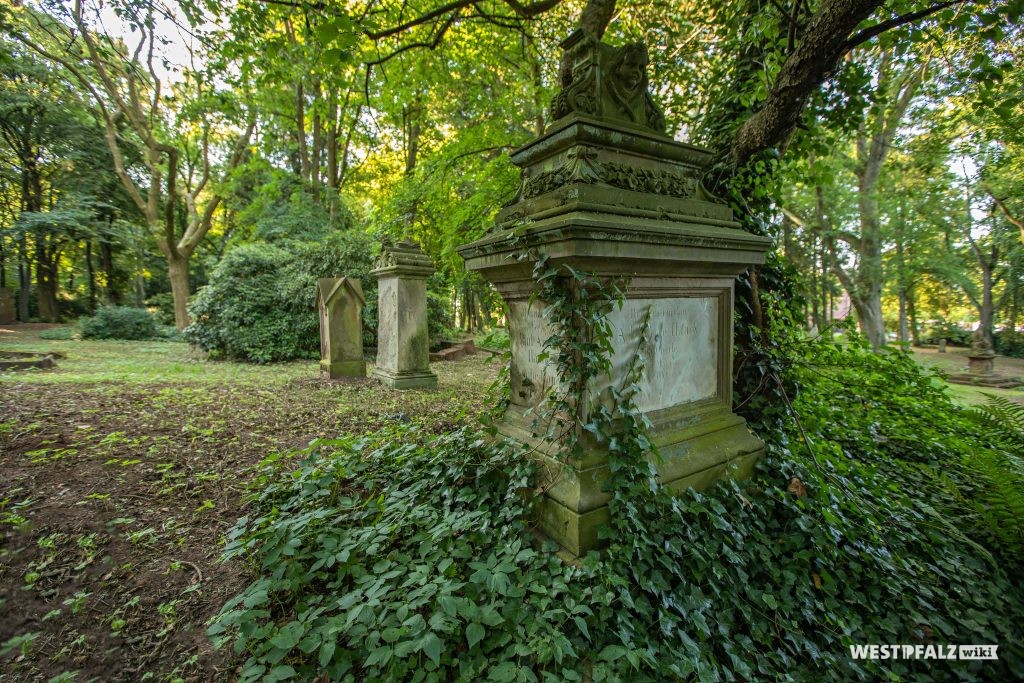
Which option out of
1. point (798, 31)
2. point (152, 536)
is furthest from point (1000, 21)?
point (152, 536)

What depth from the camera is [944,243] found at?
16.3 meters

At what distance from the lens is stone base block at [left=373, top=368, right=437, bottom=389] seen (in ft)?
22.9

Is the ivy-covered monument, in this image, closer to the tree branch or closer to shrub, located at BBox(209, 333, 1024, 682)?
shrub, located at BBox(209, 333, 1024, 682)

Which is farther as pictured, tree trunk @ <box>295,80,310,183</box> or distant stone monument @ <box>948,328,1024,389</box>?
tree trunk @ <box>295,80,310,183</box>

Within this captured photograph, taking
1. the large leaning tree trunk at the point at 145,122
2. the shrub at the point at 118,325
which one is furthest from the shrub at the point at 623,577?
the shrub at the point at 118,325

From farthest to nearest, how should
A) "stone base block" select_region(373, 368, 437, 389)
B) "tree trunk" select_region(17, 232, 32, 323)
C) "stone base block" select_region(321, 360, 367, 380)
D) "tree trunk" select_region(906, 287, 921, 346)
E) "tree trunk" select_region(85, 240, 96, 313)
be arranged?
"tree trunk" select_region(906, 287, 921, 346)
"tree trunk" select_region(85, 240, 96, 313)
"tree trunk" select_region(17, 232, 32, 323)
"stone base block" select_region(321, 360, 367, 380)
"stone base block" select_region(373, 368, 437, 389)

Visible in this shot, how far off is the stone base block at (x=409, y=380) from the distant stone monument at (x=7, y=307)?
71.0 feet

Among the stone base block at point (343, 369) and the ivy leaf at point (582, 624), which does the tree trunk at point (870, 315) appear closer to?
the stone base block at point (343, 369)

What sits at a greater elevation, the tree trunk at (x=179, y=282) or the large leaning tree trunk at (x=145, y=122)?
the large leaning tree trunk at (x=145, y=122)

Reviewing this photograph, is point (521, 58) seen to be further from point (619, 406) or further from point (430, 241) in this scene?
point (619, 406)

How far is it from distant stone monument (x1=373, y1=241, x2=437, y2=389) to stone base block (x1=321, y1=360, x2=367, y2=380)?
0.75 meters

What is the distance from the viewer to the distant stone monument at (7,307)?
58.0 feet

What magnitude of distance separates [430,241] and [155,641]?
23.0ft

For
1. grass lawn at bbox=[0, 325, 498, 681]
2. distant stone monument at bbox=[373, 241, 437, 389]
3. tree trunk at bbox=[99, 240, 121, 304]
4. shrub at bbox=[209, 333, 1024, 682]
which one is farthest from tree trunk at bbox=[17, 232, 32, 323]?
shrub at bbox=[209, 333, 1024, 682]
